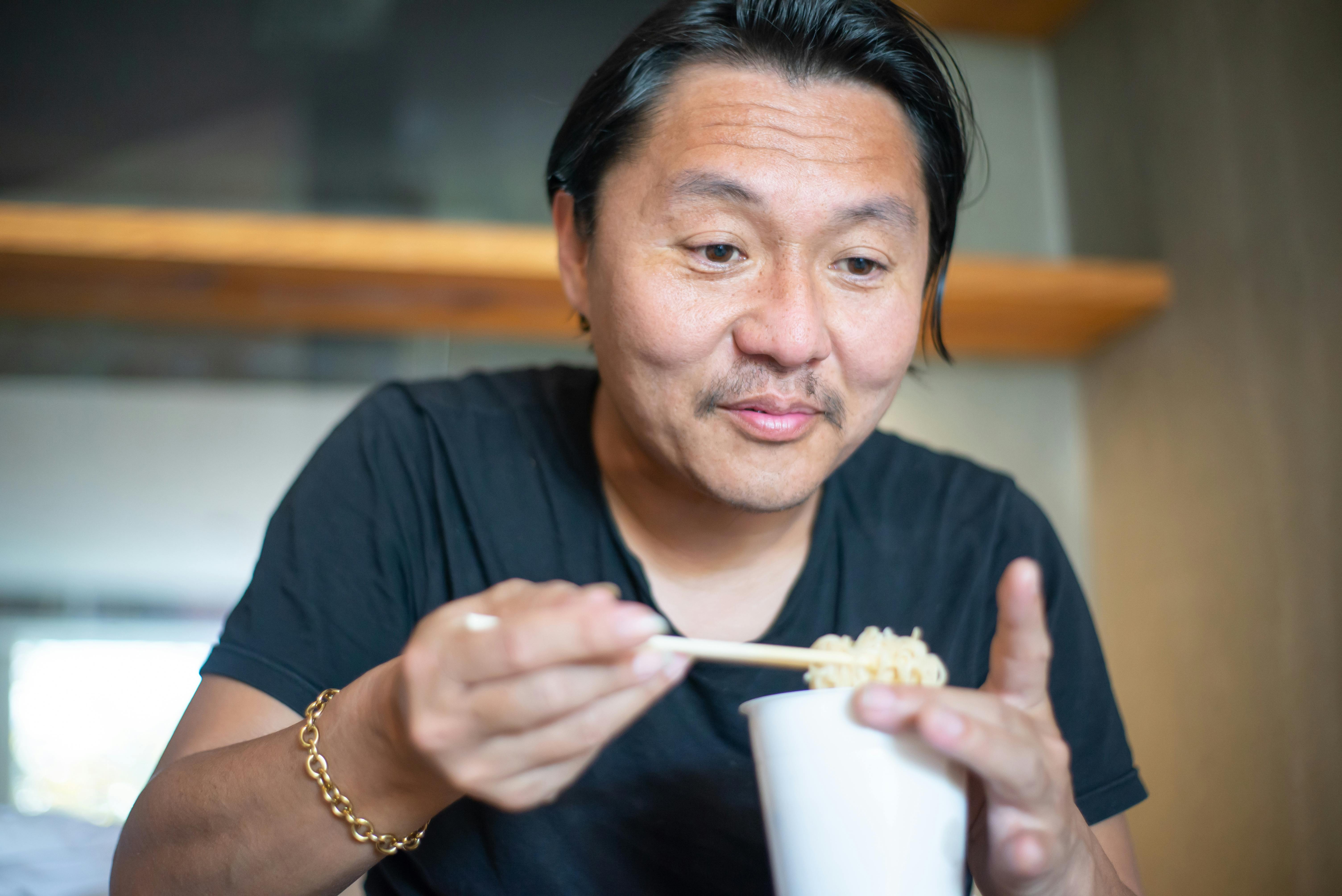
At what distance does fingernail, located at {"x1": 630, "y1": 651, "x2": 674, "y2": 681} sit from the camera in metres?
0.57

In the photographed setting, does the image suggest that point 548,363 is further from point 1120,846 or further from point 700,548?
point 1120,846

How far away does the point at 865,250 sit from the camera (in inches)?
39.2

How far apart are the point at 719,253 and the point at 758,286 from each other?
50 millimetres

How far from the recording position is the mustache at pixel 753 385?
95 centimetres

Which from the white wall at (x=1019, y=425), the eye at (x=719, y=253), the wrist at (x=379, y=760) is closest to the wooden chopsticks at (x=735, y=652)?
the wrist at (x=379, y=760)

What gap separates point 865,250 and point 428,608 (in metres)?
0.57

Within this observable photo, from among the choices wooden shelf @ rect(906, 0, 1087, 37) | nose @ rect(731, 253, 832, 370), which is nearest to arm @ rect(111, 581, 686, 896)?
nose @ rect(731, 253, 832, 370)

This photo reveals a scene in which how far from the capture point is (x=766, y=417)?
97 cm

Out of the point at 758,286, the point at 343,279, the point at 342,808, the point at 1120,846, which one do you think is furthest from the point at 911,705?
the point at 343,279

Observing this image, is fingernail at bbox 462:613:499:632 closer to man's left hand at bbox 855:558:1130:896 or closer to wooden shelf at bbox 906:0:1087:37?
man's left hand at bbox 855:558:1130:896

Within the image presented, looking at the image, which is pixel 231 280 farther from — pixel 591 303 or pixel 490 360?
pixel 591 303

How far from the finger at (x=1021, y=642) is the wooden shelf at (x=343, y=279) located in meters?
1.41

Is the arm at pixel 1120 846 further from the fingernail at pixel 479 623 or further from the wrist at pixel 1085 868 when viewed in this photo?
the fingernail at pixel 479 623

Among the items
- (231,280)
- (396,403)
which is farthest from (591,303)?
(231,280)
